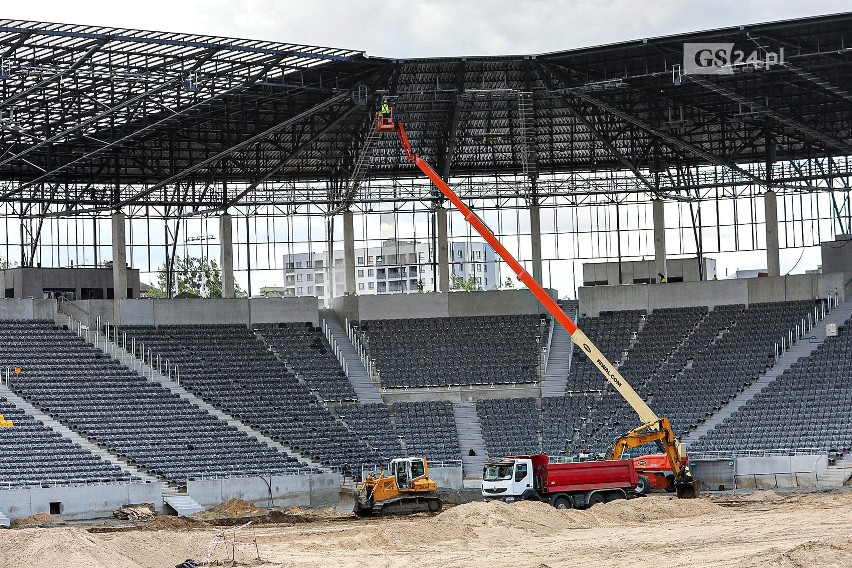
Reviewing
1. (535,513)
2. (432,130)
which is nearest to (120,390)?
(432,130)

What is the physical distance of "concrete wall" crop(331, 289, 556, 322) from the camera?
68.0 meters

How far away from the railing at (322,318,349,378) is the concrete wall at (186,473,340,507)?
1277cm

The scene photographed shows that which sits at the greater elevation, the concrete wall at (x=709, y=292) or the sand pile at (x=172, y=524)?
the concrete wall at (x=709, y=292)

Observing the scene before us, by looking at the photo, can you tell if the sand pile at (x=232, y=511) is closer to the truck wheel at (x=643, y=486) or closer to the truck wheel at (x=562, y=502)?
the truck wheel at (x=562, y=502)

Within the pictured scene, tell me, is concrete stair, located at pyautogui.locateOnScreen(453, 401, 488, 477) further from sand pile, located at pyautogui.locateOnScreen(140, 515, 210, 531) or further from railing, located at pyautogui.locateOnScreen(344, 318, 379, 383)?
sand pile, located at pyautogui.locateOnScreen(140, 515, 210, 531)

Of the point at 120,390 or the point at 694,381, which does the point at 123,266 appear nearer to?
the point at 120,390

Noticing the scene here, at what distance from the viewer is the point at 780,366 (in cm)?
5966

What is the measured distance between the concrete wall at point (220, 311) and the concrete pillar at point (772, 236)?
23673mm

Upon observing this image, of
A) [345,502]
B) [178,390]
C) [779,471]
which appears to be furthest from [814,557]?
[178,390]

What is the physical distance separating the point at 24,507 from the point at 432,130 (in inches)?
1076

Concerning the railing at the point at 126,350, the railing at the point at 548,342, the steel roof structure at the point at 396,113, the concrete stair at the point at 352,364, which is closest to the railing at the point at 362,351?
the concrete stair at the point at 352,364

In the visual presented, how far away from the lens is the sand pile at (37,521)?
43.6m

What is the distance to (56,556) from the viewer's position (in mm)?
30266

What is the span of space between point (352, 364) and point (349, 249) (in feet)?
25.7
